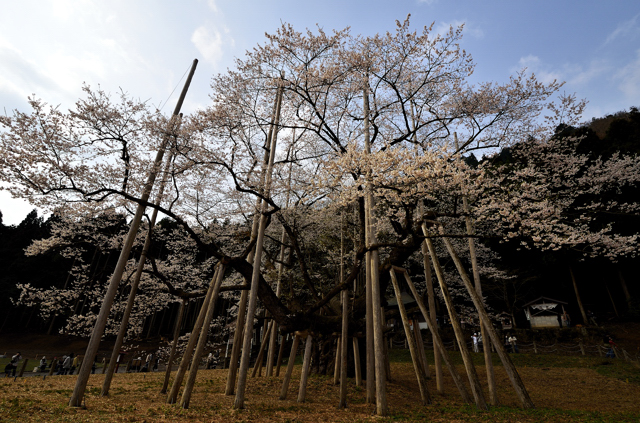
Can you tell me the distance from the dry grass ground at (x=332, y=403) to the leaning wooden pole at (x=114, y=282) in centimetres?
44

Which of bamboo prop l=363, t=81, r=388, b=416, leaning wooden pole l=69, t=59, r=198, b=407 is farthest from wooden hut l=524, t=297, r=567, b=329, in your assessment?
leaning wooden pole l=69, t=59, r=198, b=407

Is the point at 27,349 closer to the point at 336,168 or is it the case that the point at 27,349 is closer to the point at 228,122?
the point at 228,122

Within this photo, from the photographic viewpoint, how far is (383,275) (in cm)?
920

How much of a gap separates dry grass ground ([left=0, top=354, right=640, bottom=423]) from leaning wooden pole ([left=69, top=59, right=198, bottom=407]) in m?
0.44

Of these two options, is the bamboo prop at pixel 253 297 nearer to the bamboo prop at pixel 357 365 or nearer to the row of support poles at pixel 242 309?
the row of support poles at pixel 242 309

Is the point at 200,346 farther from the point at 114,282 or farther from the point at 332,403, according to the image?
the point at 332,403

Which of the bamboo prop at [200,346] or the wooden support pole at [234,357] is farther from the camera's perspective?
the wooden support pole at [234,357]

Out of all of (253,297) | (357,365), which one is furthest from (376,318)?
(357,365)

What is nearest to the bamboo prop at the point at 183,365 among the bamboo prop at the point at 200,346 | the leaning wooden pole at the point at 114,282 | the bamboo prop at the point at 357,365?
the bamboo prop at the point at 200,346

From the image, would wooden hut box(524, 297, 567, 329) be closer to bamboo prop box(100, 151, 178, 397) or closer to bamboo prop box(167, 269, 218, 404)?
bamboo prop box(167, 269, 218, 404)

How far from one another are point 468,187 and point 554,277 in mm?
28015

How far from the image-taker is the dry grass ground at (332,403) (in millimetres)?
5434

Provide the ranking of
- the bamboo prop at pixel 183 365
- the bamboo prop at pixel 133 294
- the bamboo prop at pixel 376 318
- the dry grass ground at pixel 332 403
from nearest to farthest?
the dry grass ground at pixel 332 403, the bamboo prop at pixel 376 318, the bamboo prop at pixel 183 365, the bamboo prop at pixel 133 294

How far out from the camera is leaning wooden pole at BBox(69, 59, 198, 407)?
5.78 m
